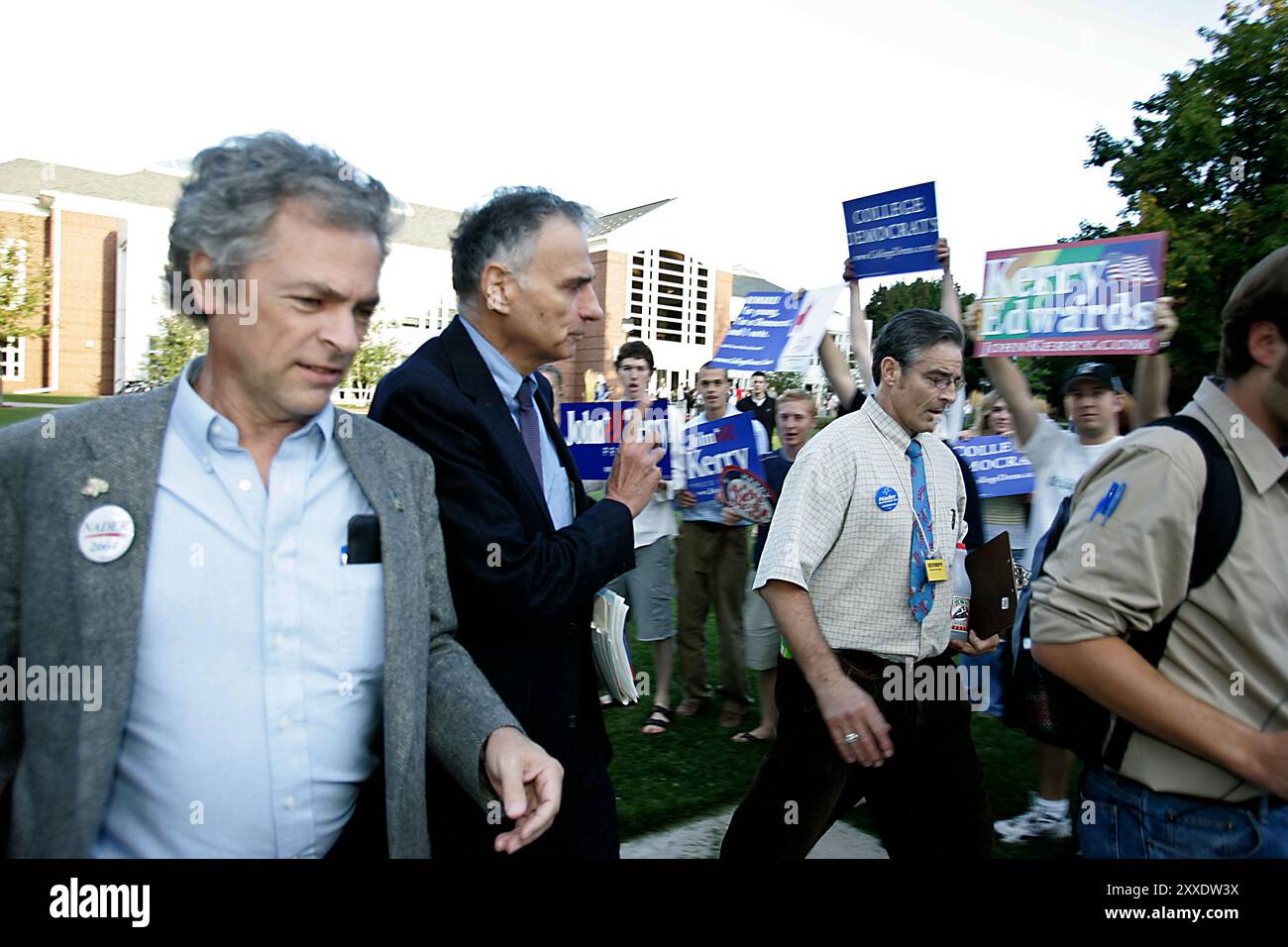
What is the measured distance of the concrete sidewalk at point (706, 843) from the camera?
381 cm

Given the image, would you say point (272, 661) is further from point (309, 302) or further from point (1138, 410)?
point (1138, 410)

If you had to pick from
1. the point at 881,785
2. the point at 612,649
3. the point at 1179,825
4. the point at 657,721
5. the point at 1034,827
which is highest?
the point at 612,649

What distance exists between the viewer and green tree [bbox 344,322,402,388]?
41406 millimetres

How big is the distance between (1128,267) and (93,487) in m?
4.48

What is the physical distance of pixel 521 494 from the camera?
1.96m

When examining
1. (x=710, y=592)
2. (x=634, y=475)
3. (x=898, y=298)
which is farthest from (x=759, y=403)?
(x=898, y=298)

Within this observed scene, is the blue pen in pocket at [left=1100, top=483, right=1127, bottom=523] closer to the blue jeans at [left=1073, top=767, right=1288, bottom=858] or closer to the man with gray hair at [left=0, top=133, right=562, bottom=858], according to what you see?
the blue jeans at [left=1073, top=767, right=1288, bottom=858]

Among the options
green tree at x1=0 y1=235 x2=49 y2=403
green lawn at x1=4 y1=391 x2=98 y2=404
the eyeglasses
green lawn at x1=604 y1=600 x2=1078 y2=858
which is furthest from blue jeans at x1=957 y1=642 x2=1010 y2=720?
green lawn at x1=4 y1=391 x2=98 y2=404

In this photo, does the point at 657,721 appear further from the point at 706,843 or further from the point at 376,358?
the point at 376,358

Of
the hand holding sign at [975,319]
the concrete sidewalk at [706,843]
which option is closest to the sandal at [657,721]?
the concrete sidewalk at [706,843]

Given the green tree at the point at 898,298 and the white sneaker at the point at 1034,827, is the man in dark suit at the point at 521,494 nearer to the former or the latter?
the white sneaker at the point at 1034,827
